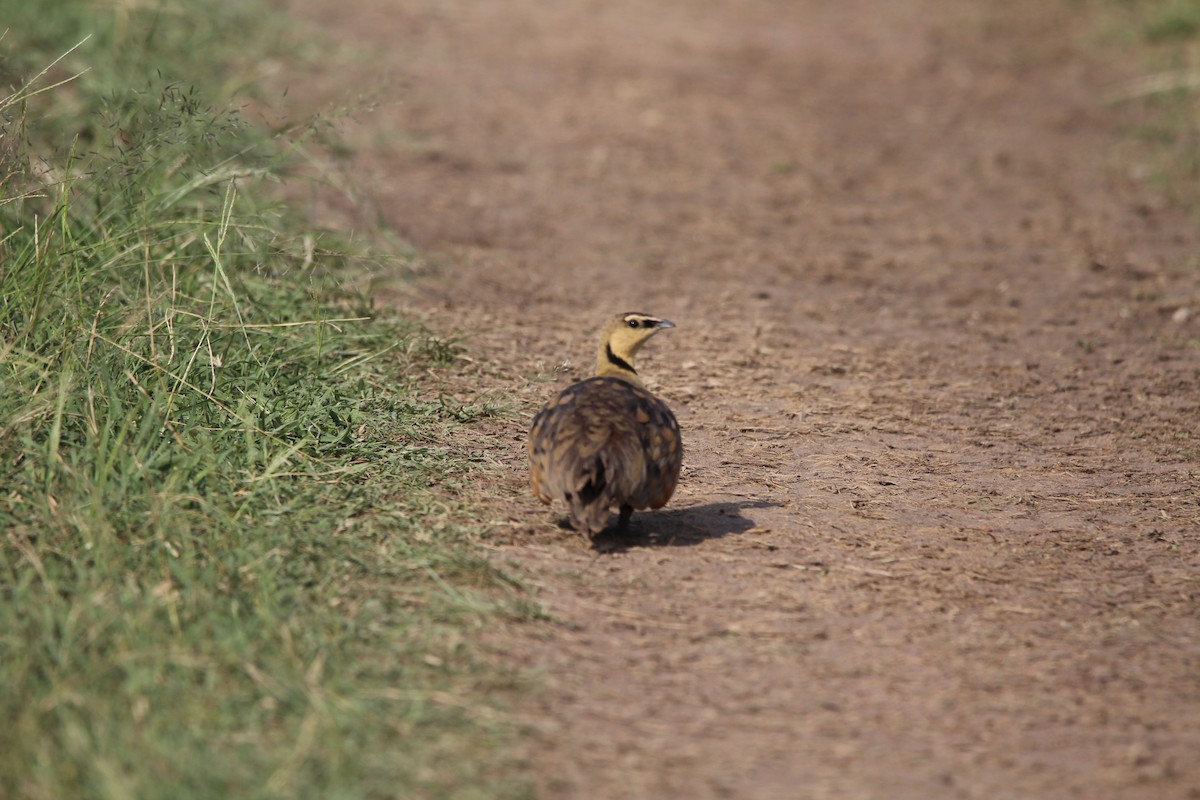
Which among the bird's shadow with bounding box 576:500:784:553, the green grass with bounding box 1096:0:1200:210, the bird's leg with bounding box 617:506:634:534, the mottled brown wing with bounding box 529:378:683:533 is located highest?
the green grass with bounding box 1096:0:1200:210

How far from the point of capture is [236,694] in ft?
13.2

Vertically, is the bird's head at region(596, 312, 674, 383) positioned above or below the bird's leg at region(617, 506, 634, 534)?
above

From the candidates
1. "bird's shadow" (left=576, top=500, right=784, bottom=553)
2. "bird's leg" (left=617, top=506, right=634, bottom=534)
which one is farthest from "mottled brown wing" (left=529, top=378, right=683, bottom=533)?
"bird's shadow" (left=576, top=500, right=784, bottom=553)

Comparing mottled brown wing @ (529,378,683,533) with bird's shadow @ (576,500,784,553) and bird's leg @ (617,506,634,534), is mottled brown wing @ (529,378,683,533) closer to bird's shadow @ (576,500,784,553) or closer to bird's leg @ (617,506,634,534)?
bird's leg @ (617,506,634,534)

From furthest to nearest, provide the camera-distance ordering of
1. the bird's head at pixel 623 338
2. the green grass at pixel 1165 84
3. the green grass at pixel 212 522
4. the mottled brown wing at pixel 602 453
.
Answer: the green grass at pixel 1165 84, the bird's head at pixel 623 338, the mottled brown wing at pixel 602 453, the green grass at pixel 212 522

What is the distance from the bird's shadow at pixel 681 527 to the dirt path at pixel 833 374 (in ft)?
0.09

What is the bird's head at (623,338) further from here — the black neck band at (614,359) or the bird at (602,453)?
the bird at (602,453)

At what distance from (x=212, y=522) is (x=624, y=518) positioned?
5.36 ft

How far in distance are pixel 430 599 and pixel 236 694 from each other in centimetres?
91

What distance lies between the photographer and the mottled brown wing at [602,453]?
5180 millimetres

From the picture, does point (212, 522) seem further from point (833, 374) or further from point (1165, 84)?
point (1165, 84)

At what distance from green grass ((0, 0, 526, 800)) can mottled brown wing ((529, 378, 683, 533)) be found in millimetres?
452

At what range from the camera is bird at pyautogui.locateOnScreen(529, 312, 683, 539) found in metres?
5.18

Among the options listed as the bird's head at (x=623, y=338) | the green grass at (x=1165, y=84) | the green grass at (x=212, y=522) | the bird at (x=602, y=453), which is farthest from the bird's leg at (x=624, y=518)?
the green grass at (x=1165, y=84)
